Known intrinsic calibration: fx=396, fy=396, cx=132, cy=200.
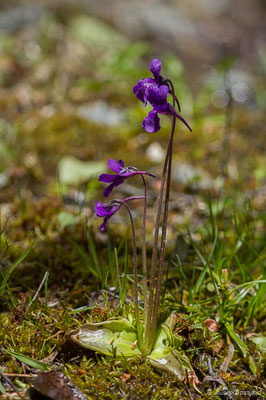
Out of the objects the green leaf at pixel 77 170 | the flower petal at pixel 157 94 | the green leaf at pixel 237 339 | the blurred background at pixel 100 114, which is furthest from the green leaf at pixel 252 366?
the green leaf at pixel 77 170

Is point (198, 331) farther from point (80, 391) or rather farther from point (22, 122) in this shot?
point (22, 122)

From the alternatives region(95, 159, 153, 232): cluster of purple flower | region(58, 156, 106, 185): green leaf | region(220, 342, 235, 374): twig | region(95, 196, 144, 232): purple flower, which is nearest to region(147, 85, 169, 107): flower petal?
region(95, 159, 153, 232): cluster of purple flower

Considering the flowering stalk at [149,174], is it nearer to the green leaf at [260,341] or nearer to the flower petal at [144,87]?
the flower petal at [144,87]

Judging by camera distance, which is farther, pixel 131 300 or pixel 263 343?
pixel 131 300

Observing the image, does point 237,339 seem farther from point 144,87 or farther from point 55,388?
point 144,87

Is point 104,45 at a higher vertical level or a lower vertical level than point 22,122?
higher

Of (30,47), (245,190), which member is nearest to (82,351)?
(245,190)

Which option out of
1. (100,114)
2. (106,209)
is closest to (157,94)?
(106,209)

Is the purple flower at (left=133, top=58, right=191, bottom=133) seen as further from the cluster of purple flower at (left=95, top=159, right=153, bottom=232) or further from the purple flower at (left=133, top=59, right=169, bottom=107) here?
the cluster of purple flower at (left=95, top=159, right=153, bottom=232)
